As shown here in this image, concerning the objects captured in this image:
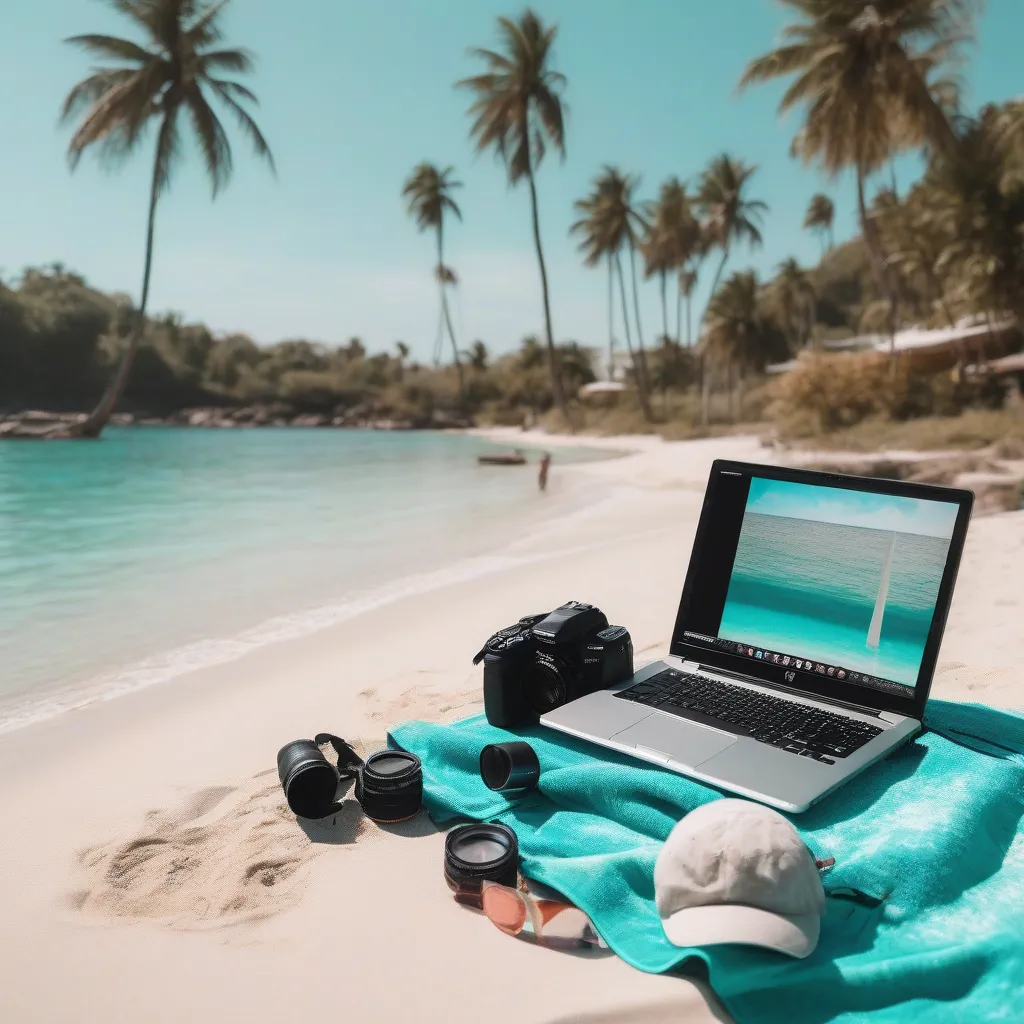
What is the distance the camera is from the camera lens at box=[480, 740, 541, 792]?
2238mm

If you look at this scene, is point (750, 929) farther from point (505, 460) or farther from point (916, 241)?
point (916, 241)

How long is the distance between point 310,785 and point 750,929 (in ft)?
4.27

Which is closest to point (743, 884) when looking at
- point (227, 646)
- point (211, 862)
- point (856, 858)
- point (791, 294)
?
point (856, 858)

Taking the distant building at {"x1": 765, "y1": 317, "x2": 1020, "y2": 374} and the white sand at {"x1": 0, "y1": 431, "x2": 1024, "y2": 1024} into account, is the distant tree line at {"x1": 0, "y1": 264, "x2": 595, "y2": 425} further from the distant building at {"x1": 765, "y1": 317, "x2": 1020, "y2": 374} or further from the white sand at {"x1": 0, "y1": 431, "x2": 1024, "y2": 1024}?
the white sand at {"x1": 0, "y1": 431, "x2": 1024, "y2": 1024}

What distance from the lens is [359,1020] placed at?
1611mm

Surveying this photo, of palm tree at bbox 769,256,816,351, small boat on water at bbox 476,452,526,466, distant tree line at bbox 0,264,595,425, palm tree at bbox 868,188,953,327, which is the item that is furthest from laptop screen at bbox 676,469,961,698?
distant tree line at bbox 0,264,595,425

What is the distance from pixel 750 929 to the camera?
1.57 meters

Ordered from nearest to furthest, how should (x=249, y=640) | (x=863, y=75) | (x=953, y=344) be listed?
(x=249, y=640)
(x=863, y=75)
(x=953, y=344)

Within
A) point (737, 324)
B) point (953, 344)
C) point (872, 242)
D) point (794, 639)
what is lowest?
point (794, 639)

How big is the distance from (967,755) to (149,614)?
225 inches

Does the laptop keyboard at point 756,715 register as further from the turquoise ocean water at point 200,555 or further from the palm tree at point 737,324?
the palm tree at point 737,324

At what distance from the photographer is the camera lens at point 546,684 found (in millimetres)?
2578

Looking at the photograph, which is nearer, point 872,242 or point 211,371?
point 872,242

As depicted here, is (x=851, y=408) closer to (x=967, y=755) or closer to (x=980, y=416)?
(x=980, y=416)
